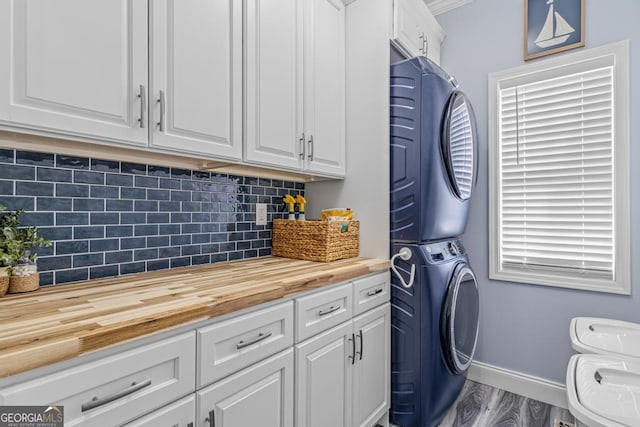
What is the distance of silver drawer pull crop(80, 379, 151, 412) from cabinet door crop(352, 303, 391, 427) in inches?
38.2

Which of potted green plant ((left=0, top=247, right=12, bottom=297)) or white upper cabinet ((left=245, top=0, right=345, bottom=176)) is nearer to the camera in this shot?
potted green plant ((left=0, top=247, right=12, bottom=297))

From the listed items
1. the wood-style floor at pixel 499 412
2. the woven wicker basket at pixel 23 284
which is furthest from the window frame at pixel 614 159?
the woven wicker basket at pixel 23 284

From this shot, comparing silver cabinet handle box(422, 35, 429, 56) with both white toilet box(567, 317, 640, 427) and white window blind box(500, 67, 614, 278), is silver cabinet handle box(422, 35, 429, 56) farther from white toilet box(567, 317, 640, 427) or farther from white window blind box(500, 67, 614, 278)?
white toilet box(567, 317, 640, 427)

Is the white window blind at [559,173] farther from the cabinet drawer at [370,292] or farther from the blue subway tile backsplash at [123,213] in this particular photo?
the blue subway tile backsplash at [123,213]

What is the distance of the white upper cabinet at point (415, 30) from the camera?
1.95 m

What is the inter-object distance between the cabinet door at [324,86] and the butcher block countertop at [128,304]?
0.66m

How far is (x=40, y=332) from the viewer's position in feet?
2.28

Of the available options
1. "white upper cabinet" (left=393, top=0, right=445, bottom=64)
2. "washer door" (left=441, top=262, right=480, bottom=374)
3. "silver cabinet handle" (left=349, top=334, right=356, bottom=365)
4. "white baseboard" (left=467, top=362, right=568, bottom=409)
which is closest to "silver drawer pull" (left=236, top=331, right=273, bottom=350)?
"silver cabinet handle" (left=349, top=334, right=356, bottom=365)

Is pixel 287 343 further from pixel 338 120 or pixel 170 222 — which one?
pixel 338 120

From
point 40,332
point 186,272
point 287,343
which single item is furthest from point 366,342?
point 40,332

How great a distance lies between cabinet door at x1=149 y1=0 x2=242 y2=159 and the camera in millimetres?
1183

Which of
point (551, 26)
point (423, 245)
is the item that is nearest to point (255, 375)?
point (423, 245)


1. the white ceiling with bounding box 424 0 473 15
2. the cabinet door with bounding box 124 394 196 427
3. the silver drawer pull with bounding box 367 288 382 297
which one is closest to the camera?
the cabinet door with bounding box 124 394 196 427

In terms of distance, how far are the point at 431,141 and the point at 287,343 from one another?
121 centimetres
